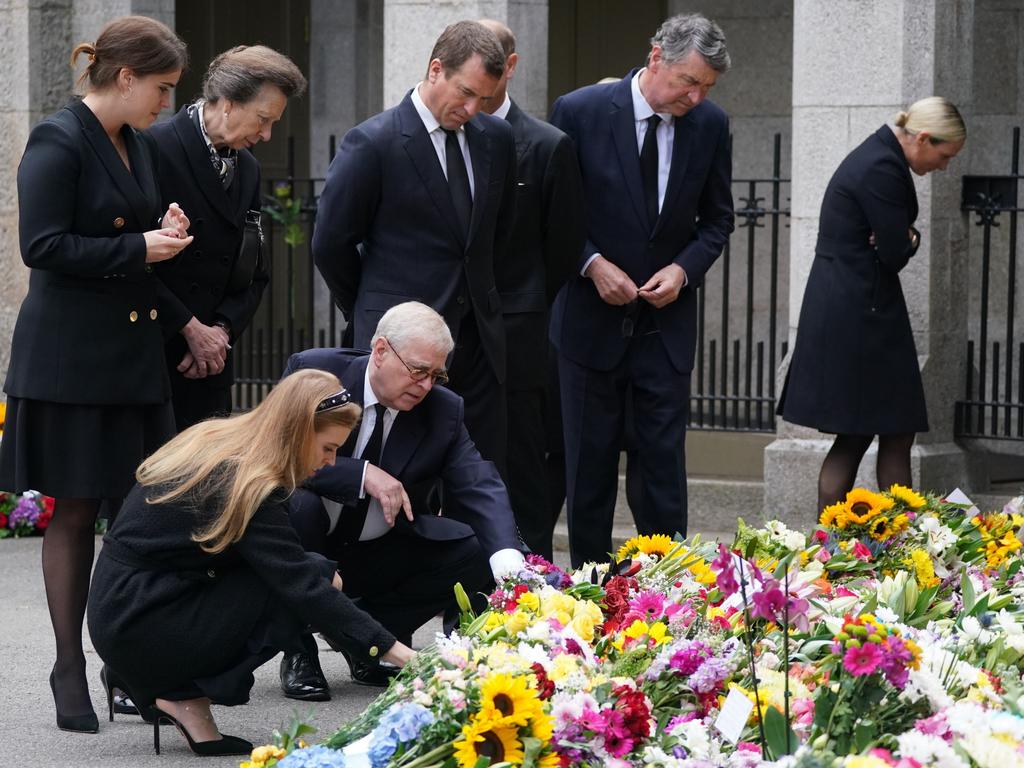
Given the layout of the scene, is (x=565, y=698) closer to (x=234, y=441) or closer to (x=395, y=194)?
(x=234, y=441)

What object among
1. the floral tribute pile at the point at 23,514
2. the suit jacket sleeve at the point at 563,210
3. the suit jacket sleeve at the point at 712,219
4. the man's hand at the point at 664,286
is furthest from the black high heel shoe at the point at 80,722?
the floral tribute pile at the point at 23,514

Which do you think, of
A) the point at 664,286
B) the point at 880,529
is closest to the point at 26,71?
the point at 664,286

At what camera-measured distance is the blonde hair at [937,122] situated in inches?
253

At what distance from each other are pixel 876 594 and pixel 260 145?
28.5 ft

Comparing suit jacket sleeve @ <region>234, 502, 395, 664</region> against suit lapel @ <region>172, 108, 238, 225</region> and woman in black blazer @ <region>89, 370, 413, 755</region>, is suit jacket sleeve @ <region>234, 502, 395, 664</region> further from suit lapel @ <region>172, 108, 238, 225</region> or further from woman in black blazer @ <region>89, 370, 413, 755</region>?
suit lapel @ <region>172, 108, 238, 225</region>

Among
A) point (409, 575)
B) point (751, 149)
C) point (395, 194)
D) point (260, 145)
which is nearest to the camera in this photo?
point (409, 575)

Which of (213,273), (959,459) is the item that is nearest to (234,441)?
(213,273)

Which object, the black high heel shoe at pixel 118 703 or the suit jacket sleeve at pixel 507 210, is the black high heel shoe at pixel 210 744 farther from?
the suit jacket sleeve at pixel 507 210

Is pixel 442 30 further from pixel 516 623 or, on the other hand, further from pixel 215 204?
pixel 516 623

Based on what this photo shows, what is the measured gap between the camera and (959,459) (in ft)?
25.7

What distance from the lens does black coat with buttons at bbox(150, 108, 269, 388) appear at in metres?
5.51

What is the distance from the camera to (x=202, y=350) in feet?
17.9

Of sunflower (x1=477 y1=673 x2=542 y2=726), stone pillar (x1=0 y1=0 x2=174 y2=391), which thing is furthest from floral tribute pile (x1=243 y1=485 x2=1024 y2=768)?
stone pillar (x1=0 y1=0 x2=174 y2=391)

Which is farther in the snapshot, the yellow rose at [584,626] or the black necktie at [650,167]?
the black necktie at [650,167]
